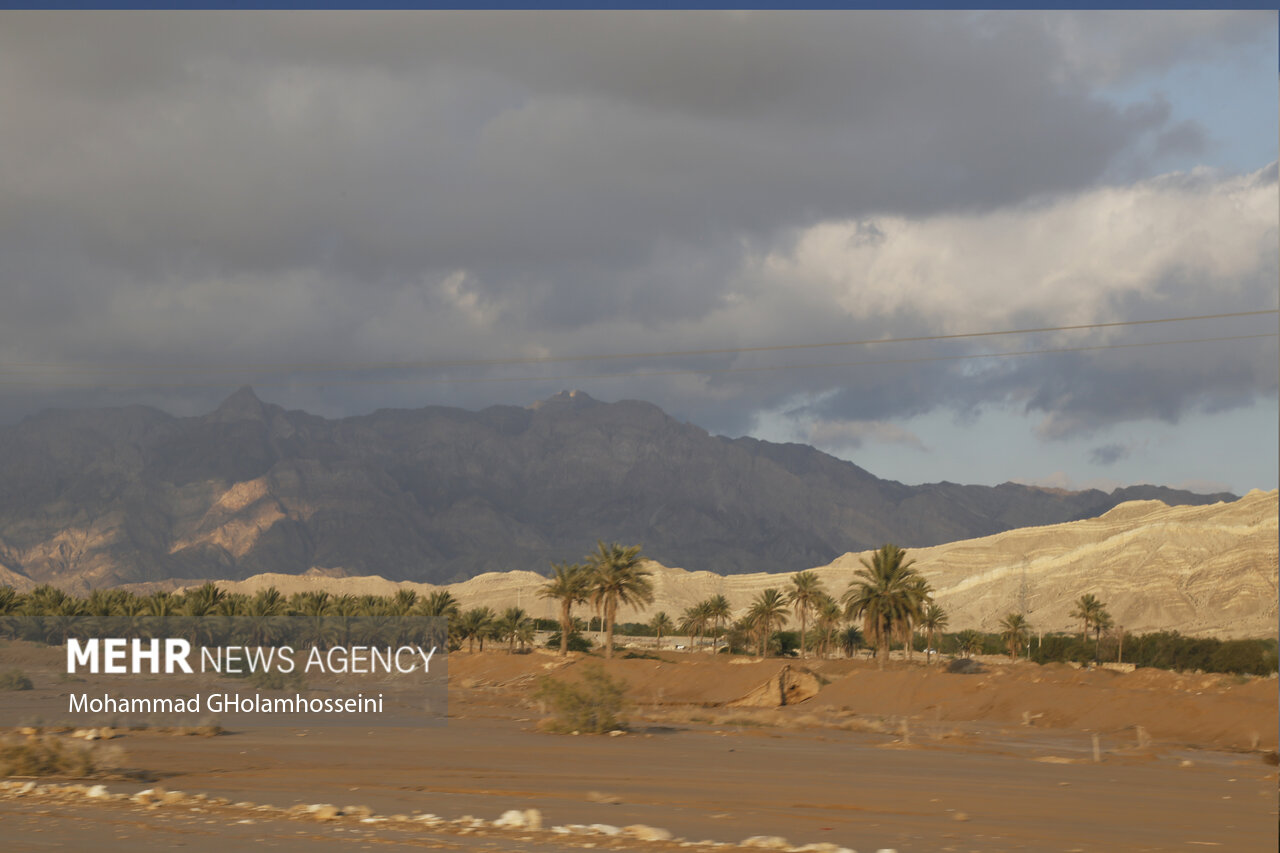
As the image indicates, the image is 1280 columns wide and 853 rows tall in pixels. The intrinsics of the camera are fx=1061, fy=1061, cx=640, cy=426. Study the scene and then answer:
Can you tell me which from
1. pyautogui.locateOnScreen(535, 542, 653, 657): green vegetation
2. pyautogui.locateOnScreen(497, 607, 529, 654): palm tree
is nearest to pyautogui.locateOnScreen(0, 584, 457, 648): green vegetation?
pyautogui.locateOnScreen(497, 607, 529, 654): palm tree

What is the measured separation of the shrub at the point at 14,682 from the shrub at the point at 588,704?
94.4ft

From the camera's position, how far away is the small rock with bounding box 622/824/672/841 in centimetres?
1759

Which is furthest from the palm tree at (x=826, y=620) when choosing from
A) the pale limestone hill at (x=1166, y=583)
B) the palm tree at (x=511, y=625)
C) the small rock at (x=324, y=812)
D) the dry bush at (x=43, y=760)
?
the small rock at (x=324, y=812)

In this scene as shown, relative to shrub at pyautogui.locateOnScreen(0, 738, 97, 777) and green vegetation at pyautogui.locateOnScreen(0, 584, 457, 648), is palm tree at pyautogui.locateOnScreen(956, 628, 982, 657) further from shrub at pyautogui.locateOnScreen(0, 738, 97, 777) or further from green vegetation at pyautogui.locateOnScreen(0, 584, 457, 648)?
shrub at pyautogui.locateOnScreen(0, 738, 97, 777)

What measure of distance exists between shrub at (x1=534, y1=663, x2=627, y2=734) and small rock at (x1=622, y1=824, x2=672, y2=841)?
2229cm

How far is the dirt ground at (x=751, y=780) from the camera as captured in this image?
59.6 ft

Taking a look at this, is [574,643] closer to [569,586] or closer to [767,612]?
[767,612]

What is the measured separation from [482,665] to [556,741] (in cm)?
3823

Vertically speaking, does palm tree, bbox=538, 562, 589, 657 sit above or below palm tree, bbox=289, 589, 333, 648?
above

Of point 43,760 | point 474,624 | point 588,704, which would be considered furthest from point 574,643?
point 43,760

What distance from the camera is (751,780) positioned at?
87.9 feet

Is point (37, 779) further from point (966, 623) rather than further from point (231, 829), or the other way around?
point (966, 623)

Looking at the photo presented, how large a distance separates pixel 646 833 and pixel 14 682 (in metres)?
46.6

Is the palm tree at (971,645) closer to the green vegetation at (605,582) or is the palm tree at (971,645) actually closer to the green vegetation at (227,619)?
the green vegetation at (605,582)
